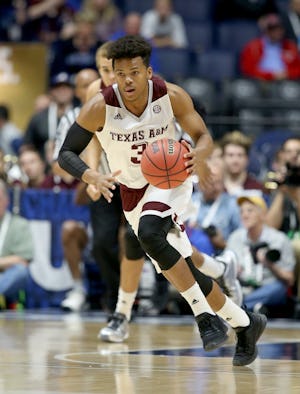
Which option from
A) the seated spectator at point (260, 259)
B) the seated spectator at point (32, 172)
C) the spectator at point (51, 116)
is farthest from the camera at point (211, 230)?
the spectator at point (51, 116)

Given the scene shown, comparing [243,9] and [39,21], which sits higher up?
[243,9]

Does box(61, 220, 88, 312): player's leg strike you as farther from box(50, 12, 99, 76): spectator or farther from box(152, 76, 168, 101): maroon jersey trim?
box(152, 76, 168, 101): maroon jersey trim

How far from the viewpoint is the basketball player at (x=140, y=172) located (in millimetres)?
6172

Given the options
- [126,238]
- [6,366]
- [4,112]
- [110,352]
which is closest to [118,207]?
[126,238]

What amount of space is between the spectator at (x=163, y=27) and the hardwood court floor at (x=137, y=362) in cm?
717

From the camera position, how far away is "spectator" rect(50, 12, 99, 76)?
47.4ft

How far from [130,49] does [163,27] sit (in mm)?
9645

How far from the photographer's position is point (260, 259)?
10125 mm

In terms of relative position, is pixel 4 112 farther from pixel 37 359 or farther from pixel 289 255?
pixel 37 359

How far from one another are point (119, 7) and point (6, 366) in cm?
1134

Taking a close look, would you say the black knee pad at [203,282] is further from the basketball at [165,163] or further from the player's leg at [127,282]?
the player's leg at [127,282]

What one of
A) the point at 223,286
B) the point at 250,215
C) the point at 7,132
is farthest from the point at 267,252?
the point at 7,132

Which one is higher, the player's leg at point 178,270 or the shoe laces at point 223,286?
the player's leg at point 178,270

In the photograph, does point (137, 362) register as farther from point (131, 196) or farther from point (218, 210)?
point (218, 210)
